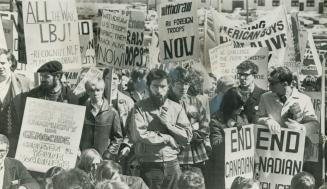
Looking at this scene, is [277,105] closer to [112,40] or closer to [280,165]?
[280,165]

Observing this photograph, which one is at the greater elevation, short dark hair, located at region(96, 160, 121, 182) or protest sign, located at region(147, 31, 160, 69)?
protest sign, located at region(147, 31, 160, 69)

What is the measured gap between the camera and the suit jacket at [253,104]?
14.1 ft

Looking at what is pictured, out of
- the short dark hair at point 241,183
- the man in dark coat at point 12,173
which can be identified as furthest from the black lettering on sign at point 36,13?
the short dark hair at point 241,183

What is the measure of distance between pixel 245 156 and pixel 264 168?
15cm

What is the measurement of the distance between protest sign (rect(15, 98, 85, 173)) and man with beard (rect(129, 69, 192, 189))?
0.37 metres

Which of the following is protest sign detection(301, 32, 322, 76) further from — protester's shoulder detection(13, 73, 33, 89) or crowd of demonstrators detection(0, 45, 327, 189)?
protester's shoulder detection(13, 73, 33, 89)

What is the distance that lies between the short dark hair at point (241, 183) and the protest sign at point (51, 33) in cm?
124

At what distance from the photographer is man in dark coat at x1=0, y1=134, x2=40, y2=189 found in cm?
419

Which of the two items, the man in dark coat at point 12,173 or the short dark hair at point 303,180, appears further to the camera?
the short dark hair at point 303,180

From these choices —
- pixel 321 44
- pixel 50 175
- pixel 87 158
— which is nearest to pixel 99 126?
pixel 87 158

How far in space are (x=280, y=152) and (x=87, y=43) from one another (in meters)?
1.40

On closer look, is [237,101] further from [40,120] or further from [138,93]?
[40,120]

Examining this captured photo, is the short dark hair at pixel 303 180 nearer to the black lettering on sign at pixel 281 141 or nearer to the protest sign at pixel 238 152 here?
the black lettering on sign at pixel 281 141

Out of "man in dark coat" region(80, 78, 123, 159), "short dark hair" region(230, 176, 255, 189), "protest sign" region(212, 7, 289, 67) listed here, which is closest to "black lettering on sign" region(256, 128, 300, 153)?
"short dark hair" region(230, 176, 255, 189)
